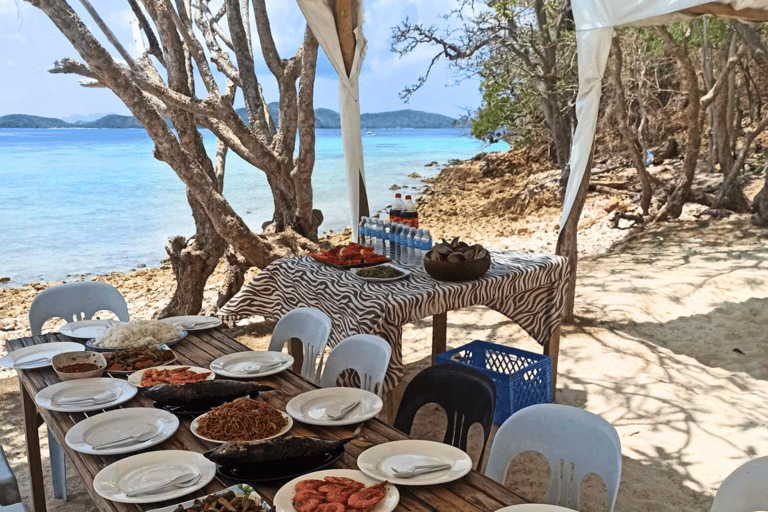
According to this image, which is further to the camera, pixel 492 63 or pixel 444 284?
pixel 492 63

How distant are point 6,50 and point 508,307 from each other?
39020 mm

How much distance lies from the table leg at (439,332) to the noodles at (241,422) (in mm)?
2207

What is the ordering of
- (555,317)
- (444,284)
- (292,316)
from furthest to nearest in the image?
(555,317), (444,284), (292,316)

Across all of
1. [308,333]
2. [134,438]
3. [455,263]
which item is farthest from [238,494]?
[455,263]

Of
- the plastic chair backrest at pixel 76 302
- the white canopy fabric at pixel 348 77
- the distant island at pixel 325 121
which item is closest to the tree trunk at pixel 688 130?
the white canopy fabric at pixel 348 77

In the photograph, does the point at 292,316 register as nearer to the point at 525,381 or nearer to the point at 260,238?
the point at 525,381

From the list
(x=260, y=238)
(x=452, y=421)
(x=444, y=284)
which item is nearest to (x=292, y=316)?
(x=444, y=284)

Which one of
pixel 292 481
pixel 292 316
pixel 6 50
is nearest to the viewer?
pixel 292 481

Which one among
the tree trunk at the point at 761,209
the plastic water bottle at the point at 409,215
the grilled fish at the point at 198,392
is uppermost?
the plastic water bottle at the point at 409,215

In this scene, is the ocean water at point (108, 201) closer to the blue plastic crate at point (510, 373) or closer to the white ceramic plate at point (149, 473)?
the blue plastic crate at point (510, 373)

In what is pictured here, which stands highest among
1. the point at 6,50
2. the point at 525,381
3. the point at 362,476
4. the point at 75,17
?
the point at 6,50

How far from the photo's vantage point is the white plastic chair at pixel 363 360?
7.67ft

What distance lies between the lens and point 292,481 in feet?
4.82

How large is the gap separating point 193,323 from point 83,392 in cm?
77
